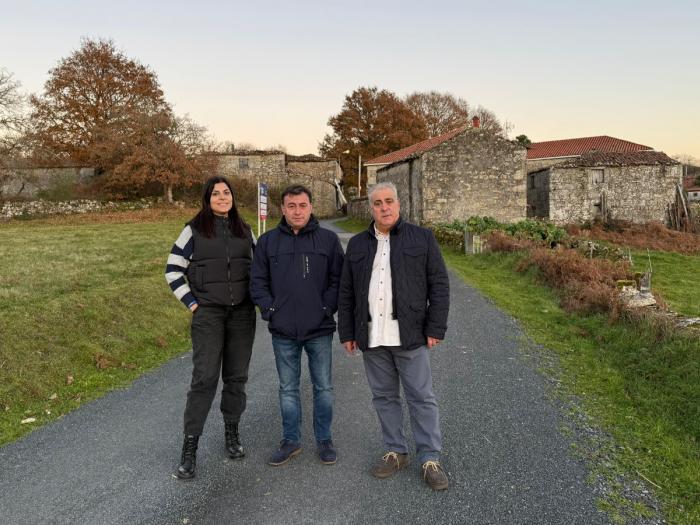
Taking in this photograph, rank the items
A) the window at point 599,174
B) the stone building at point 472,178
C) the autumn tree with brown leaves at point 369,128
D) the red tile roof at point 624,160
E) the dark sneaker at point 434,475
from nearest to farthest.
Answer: the dark sneaker at point 434,475
the stone building at point 472,178
the red tile roof at point 624,160
the window at point 599,174
the autumn tree with brown leaves at point 369,128

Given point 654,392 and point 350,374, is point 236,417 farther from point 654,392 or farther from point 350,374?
point 654,392

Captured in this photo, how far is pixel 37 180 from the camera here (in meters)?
33.2

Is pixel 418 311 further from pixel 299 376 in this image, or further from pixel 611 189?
pixel 611 189

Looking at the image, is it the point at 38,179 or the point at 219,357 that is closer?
the point at 219,357

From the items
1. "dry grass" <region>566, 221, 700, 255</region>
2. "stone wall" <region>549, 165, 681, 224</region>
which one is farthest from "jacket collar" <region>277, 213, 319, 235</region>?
"stone wall" <region>549, 165, 681, 224</region>

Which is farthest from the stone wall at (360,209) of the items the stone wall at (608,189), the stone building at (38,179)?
the stone building at (38,179)

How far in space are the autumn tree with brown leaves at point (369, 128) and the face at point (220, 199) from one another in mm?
47087

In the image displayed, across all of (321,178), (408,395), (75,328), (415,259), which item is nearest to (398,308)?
(415,259)

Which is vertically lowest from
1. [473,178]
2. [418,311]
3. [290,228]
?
[418,311]

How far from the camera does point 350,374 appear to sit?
5793 millimetres

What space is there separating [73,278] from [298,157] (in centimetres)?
3470

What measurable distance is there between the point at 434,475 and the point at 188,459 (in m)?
1.78

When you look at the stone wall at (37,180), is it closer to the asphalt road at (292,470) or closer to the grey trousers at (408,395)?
the asphalt road at (292,470)

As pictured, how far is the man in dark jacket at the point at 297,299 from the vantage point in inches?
143
